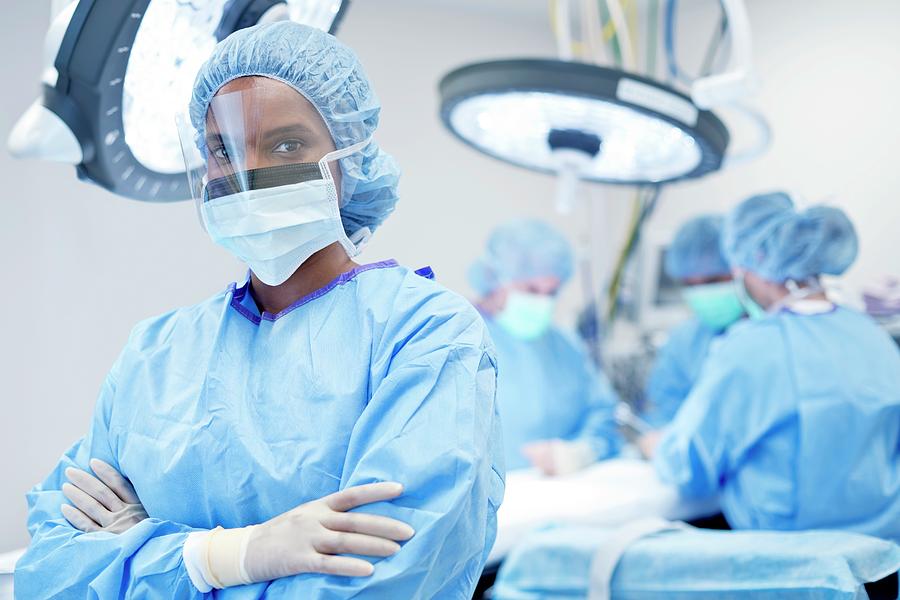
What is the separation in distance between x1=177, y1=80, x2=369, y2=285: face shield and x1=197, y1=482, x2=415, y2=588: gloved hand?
33 centimetres

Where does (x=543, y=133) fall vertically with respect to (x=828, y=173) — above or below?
above

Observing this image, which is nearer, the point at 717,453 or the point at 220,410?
the point at 220,410

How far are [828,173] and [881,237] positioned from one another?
0.33 meters

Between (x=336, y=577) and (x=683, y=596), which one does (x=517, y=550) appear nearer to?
(x=683, y=596)

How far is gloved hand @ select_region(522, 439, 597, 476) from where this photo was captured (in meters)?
2.43

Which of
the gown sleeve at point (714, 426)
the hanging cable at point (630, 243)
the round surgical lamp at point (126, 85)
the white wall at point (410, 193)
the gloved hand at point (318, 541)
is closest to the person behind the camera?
the gloved hand at point (318, 541)

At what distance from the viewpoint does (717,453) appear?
79.2 inches

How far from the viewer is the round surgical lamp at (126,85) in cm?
118

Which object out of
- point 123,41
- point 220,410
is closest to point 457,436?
point 220,410

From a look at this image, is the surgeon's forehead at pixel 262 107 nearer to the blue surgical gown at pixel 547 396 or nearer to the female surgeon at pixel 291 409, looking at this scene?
the female surgeon at pixel 291 409

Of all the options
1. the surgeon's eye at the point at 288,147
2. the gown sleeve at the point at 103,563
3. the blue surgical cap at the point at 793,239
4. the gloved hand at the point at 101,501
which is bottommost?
the gown sleeve at the point at 103,563

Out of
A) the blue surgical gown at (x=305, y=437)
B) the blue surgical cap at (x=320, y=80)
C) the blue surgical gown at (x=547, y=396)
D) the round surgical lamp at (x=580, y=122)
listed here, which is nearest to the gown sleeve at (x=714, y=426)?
the round surgical lamp at (x=580, y=122)

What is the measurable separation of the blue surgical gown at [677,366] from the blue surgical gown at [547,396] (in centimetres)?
→ 36

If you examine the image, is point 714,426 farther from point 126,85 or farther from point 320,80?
point 126,85
